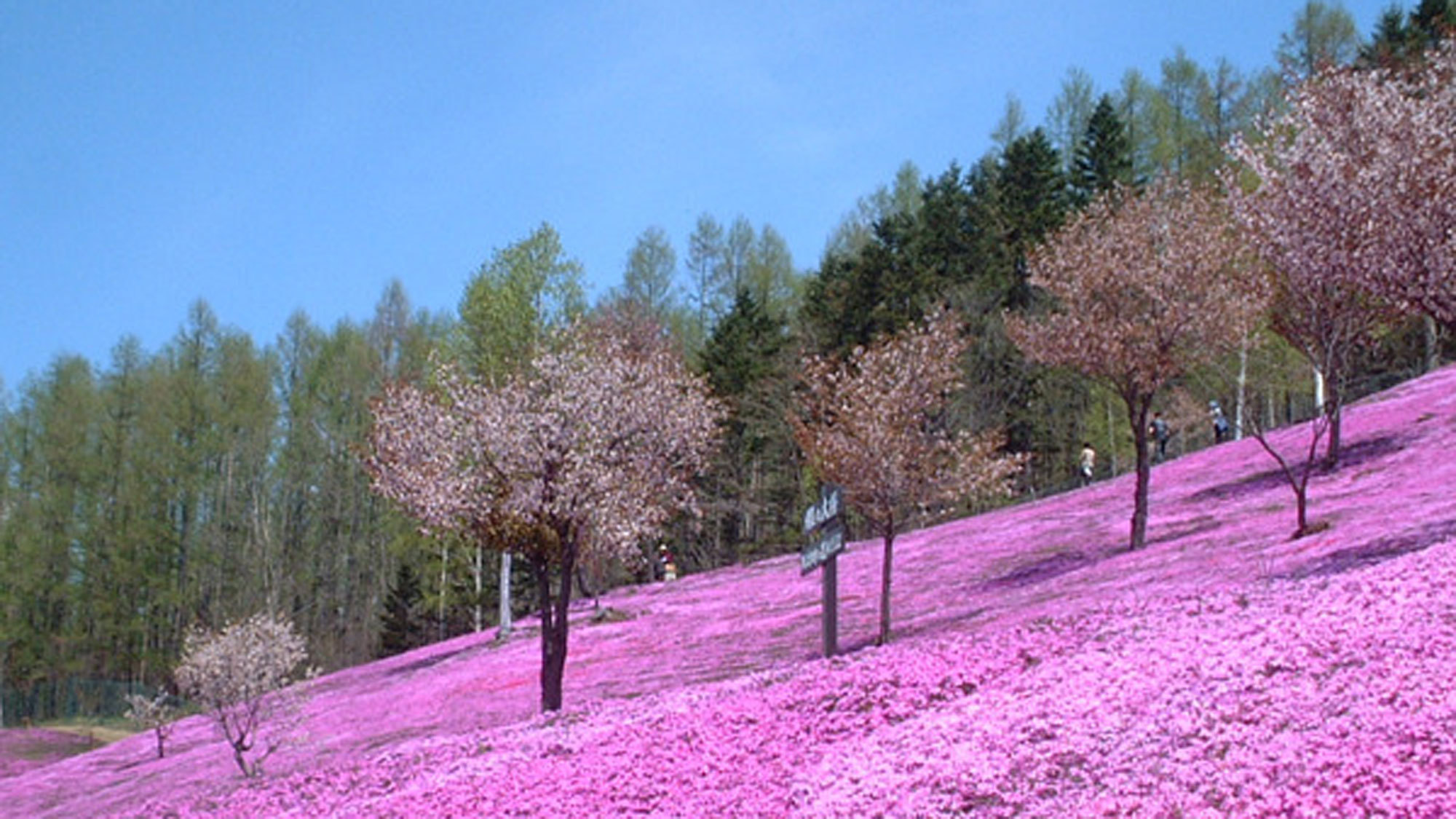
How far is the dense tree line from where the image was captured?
225 feet

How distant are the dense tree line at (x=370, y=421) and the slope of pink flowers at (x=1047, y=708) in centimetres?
3192

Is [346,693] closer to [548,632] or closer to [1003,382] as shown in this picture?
[548,632]

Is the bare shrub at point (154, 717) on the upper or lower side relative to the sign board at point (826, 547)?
lower

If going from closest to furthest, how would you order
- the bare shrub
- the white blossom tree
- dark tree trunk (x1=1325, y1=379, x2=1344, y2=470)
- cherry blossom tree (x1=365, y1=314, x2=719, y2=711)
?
cherry blossom tree (x1=365, y1=314, x2=719, y2=711)
the white blossom tree
dark tree trunk (x1=1325, y1=379, x2=1344, y2=470)
the bare shrub

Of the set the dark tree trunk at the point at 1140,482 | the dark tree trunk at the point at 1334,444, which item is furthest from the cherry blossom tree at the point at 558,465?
the dark tree trunk at the point at 1334,444

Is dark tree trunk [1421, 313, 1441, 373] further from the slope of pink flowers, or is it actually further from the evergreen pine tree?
the evergreen pine tree

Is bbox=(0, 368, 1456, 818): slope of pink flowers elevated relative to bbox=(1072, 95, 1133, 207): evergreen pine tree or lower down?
lower down

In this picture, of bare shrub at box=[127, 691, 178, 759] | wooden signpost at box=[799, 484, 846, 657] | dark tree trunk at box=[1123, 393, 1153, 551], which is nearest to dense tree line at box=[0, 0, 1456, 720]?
bare shrub at box=[127, 691, 178, 759]

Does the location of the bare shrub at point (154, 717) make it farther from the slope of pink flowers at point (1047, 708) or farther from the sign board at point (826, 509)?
the sign board at point (826, 509)

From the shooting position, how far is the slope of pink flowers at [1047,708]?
9.71 metres

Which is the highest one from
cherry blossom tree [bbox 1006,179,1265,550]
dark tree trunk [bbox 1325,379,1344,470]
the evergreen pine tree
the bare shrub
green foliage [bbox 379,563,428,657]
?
the evergreen pine tree

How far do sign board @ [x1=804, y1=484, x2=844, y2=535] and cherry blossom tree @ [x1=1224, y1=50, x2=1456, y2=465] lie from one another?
8865 mm

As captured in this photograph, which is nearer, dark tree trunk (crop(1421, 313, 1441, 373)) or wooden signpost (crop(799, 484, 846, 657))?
wooden signpost (crop(799, 484, 846, 657))

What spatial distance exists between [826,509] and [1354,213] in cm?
1147
